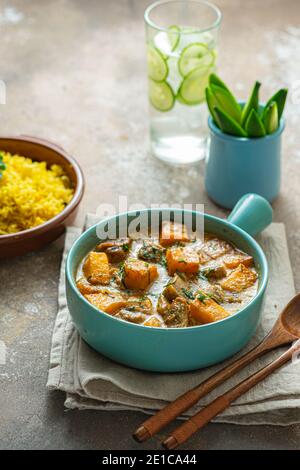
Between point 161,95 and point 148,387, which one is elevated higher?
point 161,95

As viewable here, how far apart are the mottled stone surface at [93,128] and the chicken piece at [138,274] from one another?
22cm

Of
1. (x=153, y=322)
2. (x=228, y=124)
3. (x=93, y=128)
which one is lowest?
(x=93, y=128)

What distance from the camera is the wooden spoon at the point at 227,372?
113 cm

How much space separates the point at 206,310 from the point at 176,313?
5 centimetres

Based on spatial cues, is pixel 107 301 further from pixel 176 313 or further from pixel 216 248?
pixel 216 248

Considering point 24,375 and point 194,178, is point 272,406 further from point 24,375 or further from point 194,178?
point 194,178

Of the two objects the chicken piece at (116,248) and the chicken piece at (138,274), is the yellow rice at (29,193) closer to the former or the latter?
the chicken piece at (116,248)

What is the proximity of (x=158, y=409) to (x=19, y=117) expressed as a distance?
120cm

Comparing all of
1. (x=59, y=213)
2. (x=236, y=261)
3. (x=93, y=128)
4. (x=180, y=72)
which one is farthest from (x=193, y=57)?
(x=236, y=261)

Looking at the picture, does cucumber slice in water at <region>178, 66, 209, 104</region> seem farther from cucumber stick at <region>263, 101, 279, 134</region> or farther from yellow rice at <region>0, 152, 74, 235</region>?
yellow rice at <region>0, 152, 74, 235</region>

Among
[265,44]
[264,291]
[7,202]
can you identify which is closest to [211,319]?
[264,291]

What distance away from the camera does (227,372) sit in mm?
1223

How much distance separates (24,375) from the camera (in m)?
1.32

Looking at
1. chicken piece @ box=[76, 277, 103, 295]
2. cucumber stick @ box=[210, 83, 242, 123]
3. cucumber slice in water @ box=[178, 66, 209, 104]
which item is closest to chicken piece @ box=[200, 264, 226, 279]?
chicken piece @ box=[76, 277, 103, 295]
